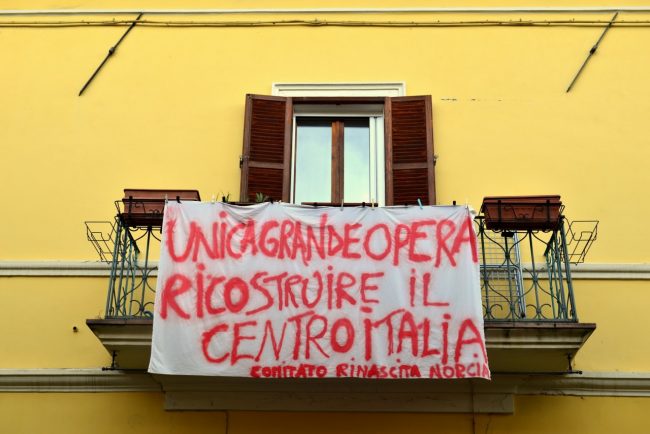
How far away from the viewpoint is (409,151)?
7.26 meters

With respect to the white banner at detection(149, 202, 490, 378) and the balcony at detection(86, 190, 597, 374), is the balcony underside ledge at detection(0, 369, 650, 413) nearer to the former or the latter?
the balcony at detection(86, 190, 597, 374)

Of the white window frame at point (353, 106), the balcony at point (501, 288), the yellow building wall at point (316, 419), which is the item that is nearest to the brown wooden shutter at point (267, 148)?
the white window frame at point (353, 106)

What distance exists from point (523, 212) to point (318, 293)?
5.39 feet

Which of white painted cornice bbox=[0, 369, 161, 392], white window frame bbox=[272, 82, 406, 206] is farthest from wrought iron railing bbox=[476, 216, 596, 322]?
white painted cornice bbox=[0, 369, 161, 392]

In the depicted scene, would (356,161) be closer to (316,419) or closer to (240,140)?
(240,140)

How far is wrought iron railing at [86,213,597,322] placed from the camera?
6199 millimetres

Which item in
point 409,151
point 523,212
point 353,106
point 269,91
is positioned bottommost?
point 523,212

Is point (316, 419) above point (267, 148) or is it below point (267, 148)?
below

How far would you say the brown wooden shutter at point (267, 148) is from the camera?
714 cm

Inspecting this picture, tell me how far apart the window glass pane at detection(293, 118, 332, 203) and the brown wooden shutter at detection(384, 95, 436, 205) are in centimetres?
57

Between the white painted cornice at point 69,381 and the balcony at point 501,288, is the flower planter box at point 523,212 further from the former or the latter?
the white painted cornice at point 69,381

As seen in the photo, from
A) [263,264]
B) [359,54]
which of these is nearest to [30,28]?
[359,54]

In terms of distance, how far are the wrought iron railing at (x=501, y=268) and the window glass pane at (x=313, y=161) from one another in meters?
1.37

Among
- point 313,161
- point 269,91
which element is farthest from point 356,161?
point 269,91
